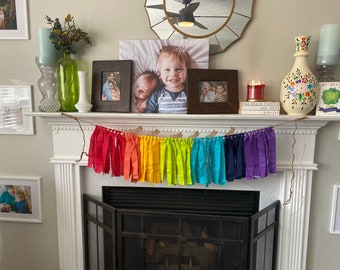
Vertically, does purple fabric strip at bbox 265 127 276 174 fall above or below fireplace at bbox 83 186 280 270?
above

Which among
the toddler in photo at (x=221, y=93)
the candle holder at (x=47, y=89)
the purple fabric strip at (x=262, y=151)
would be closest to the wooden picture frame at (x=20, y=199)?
the candle holder at (x=47, y=89)

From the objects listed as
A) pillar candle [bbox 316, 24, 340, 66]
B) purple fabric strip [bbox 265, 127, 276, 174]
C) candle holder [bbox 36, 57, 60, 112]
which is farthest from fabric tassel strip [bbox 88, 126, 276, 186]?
pillar candle [bbox 316, 24, 340, 66]

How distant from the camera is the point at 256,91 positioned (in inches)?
55.0

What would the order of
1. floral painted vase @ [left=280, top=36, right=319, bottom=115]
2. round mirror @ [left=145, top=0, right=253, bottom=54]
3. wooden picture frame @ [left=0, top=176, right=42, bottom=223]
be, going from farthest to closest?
wooden picture frame @ [left=0, top=176, right=42, bottom=223]
round mirror @ [left=145, top=0, right=253, bottom=54]
floral painted vase @ [left=280, top=36, right=319, bottom=115]

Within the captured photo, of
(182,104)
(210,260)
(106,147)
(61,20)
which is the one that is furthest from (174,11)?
(210,260)

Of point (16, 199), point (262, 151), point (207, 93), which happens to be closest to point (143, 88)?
point (207, 93)

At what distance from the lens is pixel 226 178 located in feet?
4.70

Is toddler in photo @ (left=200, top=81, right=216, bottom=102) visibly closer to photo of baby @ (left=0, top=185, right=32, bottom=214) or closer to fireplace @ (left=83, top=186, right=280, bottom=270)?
fireplace @ (left=83, top=186, right=280, bottom=270)

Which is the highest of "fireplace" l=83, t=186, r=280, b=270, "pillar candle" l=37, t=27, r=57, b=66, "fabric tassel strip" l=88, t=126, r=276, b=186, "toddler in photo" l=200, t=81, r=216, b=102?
"pillar candle" l=37, t=27, r=57, b=66

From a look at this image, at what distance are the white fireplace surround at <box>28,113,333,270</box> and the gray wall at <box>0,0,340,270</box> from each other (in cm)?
9

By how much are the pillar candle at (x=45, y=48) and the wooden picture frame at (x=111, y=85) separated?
0.23m

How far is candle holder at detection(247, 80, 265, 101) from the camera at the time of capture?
139 cm

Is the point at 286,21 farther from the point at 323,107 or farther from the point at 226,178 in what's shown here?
the point at 226,178

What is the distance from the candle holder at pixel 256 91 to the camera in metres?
1.39
